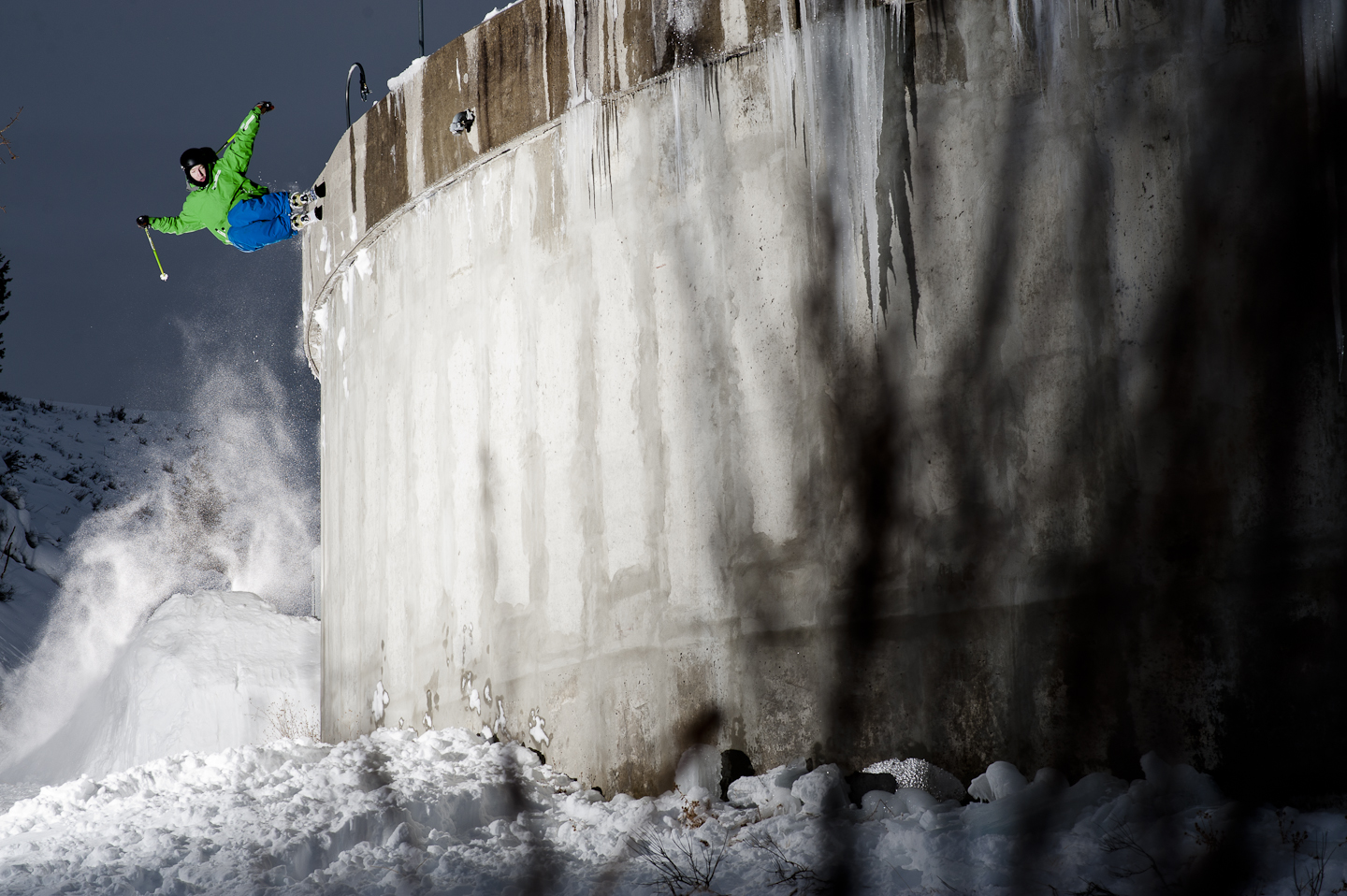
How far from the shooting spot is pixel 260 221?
842 centimetres

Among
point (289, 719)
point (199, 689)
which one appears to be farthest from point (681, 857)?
point (199, 689)

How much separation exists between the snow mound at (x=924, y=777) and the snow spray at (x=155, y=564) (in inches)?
372

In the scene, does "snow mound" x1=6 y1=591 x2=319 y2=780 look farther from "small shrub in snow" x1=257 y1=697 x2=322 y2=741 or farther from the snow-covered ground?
the snow-covered ground

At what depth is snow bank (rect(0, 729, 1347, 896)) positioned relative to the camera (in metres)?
3.94

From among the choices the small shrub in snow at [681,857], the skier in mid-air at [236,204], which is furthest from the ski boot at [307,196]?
the small shrub in snow at [681,857]

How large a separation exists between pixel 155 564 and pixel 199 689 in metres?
14.9

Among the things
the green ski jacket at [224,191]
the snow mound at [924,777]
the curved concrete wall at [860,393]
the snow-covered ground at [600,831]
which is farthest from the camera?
the green ski jacket at [224,191]

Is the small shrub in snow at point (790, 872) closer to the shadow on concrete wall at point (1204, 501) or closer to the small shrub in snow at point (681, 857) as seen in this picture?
the small shrub in snow at point (681, 857)

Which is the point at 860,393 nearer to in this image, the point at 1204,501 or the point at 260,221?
the point at 1204,501

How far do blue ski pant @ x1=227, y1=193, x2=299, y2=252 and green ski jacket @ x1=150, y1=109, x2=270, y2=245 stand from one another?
54mm

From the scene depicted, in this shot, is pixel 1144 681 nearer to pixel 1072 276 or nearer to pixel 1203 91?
pixel 1072 276

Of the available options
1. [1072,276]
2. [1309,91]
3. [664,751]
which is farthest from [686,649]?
[1309,91]

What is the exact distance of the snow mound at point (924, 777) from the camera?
186 inches

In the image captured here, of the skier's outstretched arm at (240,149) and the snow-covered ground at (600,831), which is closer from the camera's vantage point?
the snow-covered ground at (600,831)
